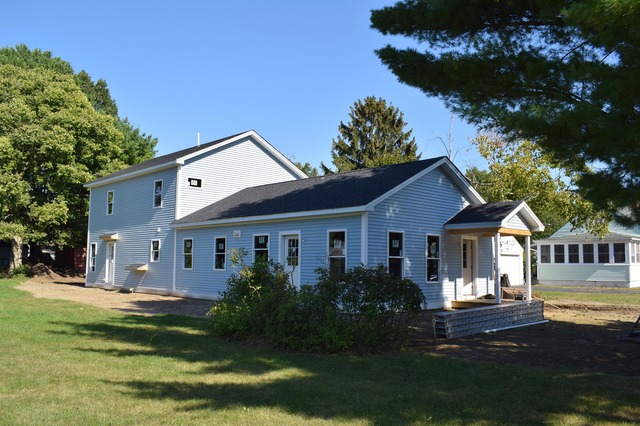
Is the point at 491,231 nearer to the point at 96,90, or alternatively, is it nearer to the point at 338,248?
the point at 338,248

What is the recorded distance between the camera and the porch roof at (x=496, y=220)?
1645 centimetres

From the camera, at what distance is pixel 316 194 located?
17.9 meters

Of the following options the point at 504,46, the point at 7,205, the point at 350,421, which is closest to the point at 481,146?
the point at 504,46

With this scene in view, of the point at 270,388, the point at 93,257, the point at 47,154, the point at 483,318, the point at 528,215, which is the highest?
the point at 47,154

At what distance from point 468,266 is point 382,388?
13240mm

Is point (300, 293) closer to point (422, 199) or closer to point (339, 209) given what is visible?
point (339, 209)

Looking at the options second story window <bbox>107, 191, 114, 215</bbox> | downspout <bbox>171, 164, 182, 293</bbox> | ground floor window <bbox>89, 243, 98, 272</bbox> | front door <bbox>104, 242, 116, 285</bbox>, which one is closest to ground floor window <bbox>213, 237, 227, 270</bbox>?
downspout <bbox>171, 164, 182, 293</bbox>

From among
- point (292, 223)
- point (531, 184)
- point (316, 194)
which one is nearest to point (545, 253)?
point (531, 184)

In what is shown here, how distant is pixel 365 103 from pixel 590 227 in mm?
34109

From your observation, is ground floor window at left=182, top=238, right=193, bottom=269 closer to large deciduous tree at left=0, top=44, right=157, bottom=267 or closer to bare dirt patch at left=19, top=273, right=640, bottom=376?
bare dirt patch at left=19, top=273, right=640, bottom=376

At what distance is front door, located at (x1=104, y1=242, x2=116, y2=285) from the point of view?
87.4ft

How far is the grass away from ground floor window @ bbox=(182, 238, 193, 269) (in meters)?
11.4

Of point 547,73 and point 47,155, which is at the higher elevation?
point 47,155

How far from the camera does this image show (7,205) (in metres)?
29.1
